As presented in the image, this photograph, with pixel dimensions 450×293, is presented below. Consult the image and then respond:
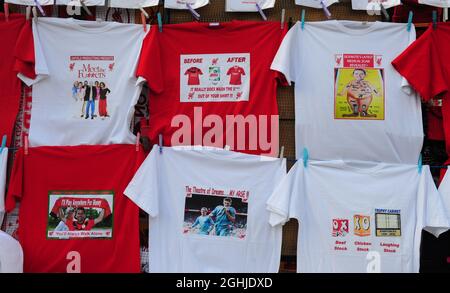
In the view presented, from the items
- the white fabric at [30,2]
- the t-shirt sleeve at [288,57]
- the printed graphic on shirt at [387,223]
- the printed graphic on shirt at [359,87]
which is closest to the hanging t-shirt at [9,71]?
the white fabric at [30,2]

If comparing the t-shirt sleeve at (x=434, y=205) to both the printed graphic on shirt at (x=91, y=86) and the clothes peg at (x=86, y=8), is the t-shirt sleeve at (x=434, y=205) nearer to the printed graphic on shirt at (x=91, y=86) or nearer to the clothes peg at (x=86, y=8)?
the printed graphic on shirt at (x=91, y=86)

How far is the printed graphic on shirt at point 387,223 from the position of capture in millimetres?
5195

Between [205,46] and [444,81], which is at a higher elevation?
[205,46]

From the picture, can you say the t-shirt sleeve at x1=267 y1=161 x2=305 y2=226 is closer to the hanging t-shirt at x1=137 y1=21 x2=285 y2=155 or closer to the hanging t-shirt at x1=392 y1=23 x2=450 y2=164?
the hanging t-shirt at x1=137 y1=21 x2=285 y2=155

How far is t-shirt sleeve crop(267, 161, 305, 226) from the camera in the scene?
5105 millimetres

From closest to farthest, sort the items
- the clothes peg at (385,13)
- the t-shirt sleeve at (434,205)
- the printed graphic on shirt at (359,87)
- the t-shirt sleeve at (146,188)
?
the t-shirt sleeve at (434,205)
the t-shirt sleeve at (146,188)
the printed graphic on shirt at (359,87)
the clothes peg at (385,13)

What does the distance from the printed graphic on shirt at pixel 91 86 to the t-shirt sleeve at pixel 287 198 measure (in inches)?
74.2

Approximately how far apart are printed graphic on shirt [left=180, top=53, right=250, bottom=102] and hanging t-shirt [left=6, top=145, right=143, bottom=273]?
85 cm

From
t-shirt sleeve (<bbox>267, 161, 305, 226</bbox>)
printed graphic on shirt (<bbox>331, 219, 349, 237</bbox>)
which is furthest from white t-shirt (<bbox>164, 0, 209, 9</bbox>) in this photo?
printed graphic on shirt (<bbox>331, 219, 349, 237</bbox>)

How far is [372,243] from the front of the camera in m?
5.18
